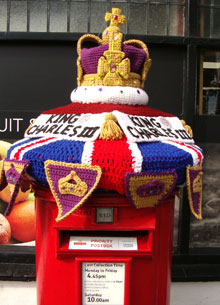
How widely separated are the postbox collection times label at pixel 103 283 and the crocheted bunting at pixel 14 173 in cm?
46

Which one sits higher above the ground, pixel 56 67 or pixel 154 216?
pixel 56 67

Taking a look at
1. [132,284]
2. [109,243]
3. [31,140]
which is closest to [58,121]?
[31,140]

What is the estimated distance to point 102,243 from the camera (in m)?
1.52

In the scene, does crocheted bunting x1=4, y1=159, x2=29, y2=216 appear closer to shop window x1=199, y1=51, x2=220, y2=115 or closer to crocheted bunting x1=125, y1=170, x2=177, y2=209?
crocheted bunting x1=125, y1=170, x2=177, y2=209

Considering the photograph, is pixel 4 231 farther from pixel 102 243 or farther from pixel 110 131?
pixel 110 131

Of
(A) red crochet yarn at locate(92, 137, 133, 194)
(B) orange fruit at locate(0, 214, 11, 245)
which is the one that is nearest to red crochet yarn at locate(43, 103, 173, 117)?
(A) red crochet yarn at locate(92, 137, 133, 194)

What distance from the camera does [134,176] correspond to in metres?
1.35

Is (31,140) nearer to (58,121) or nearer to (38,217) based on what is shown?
(58,121)

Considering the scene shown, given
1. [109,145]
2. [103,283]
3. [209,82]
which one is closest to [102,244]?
[103,283]

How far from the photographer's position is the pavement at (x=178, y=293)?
278 centimetres

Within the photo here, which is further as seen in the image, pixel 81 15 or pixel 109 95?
pixel 81 15

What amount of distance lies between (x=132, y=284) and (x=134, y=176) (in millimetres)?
563

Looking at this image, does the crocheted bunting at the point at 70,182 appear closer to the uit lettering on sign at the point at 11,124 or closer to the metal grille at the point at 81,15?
the uit lettering on sign at the point at 11,124

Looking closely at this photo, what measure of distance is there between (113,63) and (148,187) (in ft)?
2.21
